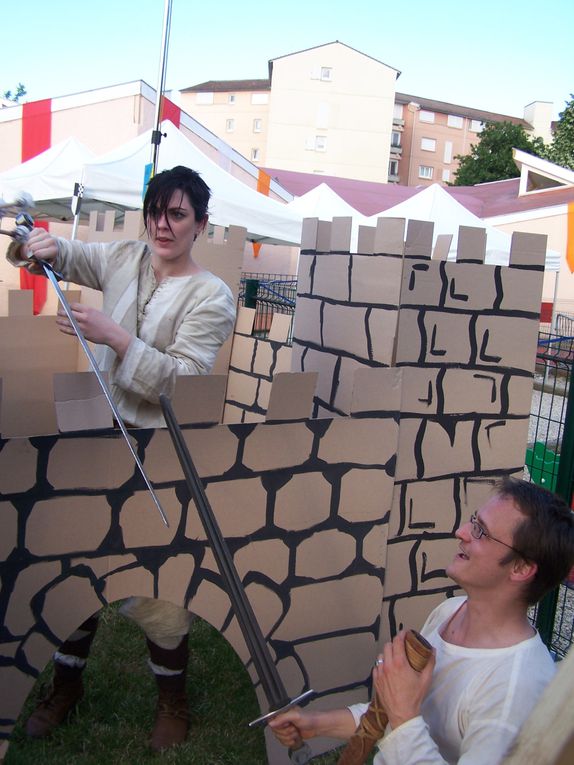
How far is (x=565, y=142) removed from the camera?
28125mm

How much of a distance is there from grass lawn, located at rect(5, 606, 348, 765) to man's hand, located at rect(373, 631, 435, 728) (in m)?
1.23

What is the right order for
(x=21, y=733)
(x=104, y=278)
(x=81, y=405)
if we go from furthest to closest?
(x=21, y=733)
(x=104, y=278)
(x=81, y=405)

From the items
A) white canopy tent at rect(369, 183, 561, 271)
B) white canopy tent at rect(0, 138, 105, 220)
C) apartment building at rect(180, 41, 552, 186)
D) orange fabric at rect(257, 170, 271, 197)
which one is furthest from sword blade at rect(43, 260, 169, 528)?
apartment building at rect(180, 41, 552, 186)

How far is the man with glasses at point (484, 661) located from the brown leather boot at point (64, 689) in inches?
44.8

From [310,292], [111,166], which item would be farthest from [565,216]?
[310,292]

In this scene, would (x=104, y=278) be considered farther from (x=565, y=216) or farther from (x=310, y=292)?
(x=565, y=216)

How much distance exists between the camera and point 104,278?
2326 millimetres

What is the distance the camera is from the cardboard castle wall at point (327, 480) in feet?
6.08

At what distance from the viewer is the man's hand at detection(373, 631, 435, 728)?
142 cm

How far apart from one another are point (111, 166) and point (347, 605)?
23.2 ft

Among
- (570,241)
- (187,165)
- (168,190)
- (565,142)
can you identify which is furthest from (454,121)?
(168,190)

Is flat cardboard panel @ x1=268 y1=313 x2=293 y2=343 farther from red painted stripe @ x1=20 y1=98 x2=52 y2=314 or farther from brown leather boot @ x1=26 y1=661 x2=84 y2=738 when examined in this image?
red painted stripe @ x1=20 y1=98 x2=52 y2=314

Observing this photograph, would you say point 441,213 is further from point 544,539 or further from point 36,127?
point 544,539

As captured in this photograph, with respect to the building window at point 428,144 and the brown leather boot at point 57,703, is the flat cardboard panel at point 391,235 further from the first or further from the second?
the building window at point 428,144
